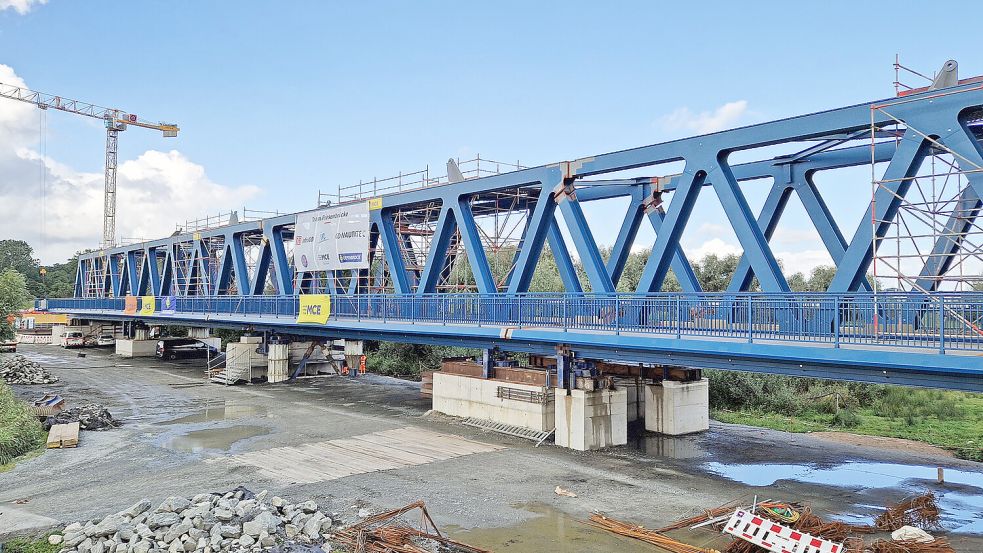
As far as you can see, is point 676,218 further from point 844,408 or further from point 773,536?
point 844,408

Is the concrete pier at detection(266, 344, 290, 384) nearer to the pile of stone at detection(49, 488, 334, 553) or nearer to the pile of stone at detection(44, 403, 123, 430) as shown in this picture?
the pile of stone at detection(44, 403, 123, 430)

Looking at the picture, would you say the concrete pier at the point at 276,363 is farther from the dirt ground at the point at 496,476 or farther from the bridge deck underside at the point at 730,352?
the bridge deck underside at the point at 730,352

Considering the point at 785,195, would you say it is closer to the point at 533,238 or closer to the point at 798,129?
the point at 798,129

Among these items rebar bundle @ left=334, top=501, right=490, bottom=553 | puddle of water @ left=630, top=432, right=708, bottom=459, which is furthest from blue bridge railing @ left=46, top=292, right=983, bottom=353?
rebar bundle @ left=334, top=501, right=490, bottom=553

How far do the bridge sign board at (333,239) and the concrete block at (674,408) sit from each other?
12671 millimetres

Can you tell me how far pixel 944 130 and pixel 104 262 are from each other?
218 feet

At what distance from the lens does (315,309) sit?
1127 inches

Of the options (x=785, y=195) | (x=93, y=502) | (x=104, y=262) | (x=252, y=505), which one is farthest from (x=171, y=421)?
(x=104, y=262)

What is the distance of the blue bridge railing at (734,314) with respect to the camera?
11305mm

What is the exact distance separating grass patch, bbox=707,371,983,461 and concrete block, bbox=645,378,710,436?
3.40 m

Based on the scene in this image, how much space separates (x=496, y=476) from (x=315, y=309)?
50.2ft

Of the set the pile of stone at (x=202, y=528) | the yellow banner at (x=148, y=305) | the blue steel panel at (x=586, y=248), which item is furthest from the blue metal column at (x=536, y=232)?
the yellow banner at (x=148, y=305)

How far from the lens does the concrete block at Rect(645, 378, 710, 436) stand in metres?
21.4

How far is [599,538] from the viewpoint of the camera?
11812 mm
